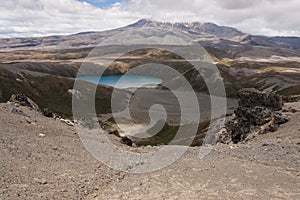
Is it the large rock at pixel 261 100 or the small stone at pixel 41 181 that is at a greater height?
the large rock at pixel 261 100

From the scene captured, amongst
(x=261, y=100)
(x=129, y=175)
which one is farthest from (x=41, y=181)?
(x=261, y=100)

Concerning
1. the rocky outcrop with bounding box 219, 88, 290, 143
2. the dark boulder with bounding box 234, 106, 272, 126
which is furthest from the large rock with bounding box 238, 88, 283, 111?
the dark boulder with bounding box 234, 106, 272, 126

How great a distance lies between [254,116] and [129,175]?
26130 millimetres

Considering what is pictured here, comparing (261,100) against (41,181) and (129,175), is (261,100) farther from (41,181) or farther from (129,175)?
(41,181)

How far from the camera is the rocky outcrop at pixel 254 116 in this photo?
132 ft

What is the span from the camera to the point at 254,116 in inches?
1719

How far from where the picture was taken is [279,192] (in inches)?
771

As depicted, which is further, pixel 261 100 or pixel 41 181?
pixel 261 100

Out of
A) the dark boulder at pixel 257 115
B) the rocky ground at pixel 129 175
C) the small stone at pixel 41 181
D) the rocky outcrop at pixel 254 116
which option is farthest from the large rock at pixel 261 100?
the small stone at pixel 41 181

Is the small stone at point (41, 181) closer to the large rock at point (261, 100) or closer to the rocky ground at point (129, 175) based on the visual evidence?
the rocky ground at point (129, 175)

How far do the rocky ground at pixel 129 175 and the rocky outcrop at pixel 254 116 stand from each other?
11.7m

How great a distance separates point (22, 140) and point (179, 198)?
12.5 metres

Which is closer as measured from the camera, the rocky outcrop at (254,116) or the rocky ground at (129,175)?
the rocky ground at (129,175)

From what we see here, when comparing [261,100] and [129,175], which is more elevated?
[261,100]
